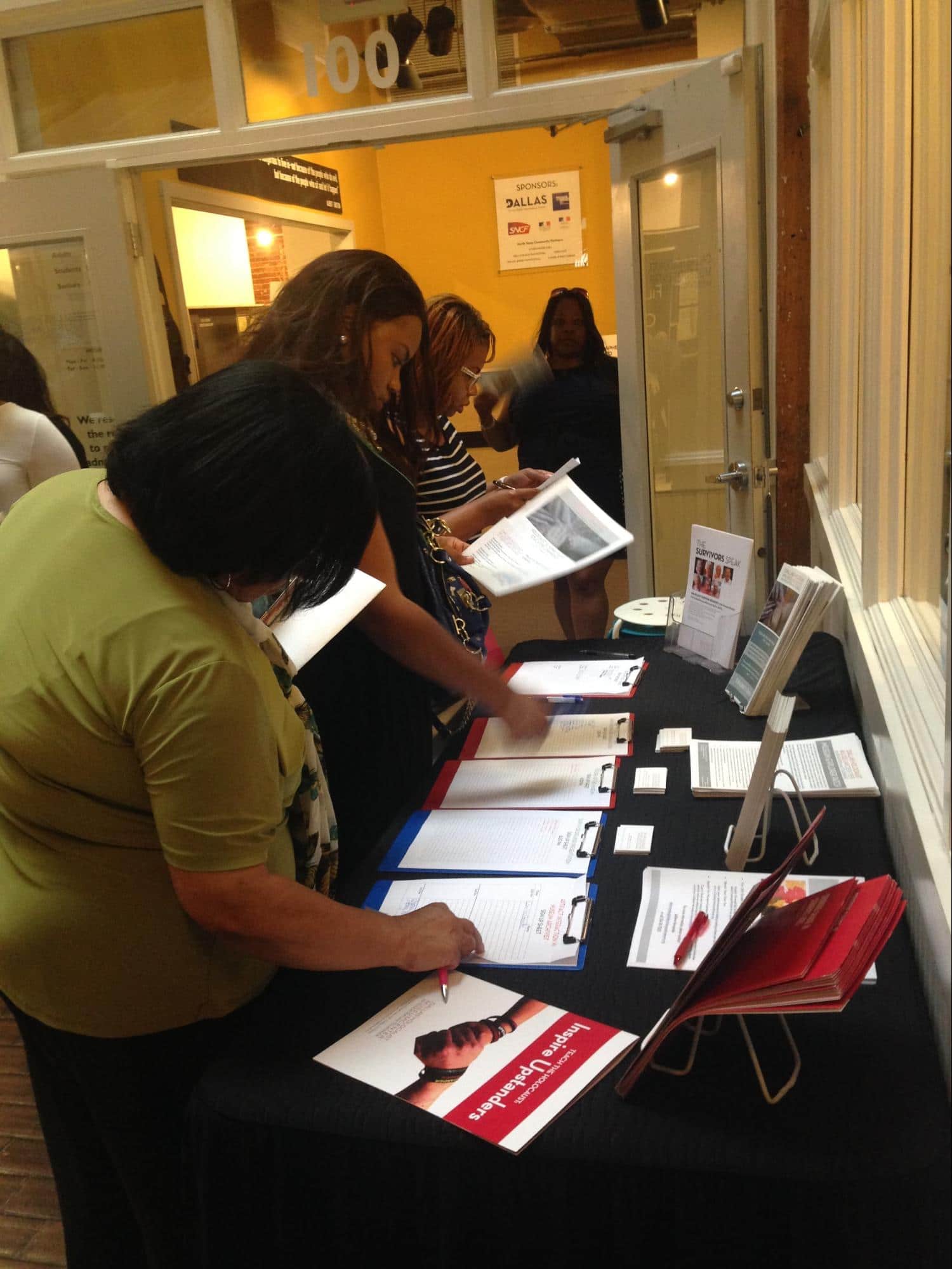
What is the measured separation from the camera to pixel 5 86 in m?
3.75

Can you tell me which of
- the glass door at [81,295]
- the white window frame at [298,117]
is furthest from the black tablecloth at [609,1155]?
the glass door at [81,295]

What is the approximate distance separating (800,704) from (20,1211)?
1654 mm

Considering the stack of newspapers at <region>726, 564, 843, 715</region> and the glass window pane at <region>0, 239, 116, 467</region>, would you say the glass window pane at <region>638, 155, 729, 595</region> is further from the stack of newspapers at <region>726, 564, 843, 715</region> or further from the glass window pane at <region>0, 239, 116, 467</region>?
the glass window pane at <region>0, 239, 116, 467</region>

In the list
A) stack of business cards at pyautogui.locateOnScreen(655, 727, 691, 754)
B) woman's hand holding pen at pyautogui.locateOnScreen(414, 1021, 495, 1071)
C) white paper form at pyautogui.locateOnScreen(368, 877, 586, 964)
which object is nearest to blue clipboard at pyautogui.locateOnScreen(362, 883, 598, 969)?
white paper form at pyautogui.locateOnScreen(368, 877, 586, 964)

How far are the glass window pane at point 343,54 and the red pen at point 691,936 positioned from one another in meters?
3.02

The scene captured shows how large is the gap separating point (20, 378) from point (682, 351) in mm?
1945

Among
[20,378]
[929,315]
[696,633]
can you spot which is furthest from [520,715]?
[20,378]

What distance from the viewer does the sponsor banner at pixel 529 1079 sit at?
0.89 m

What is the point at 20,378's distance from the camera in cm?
274

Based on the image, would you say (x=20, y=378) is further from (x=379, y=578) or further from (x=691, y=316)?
(x=691, y=316)

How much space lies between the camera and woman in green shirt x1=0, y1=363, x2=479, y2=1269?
3.01 feet

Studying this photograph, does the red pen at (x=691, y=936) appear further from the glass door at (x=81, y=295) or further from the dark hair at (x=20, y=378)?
the glass door at (x=81, y=295)

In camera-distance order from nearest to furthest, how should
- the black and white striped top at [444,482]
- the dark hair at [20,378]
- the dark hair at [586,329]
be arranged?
the dark hair at [20,378] < the black and white striped top at [444,482] < the dark hair at [586,329]

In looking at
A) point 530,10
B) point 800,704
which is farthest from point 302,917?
point 530,10
